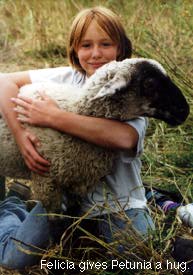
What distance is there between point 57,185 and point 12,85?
0.52 metres

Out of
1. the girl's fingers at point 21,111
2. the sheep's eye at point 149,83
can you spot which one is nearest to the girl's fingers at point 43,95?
the girl's fingers at point 21,111

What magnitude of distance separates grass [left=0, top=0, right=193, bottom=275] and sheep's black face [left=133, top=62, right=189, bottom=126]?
0.53m

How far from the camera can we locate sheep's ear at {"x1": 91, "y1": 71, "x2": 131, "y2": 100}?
2287 mm

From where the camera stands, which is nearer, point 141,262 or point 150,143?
point 141,262

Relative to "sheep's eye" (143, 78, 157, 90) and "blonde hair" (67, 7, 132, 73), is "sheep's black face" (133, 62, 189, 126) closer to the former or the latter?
"sheep's eye" (143, 78, 157, 90)

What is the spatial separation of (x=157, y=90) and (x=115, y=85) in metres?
0.18

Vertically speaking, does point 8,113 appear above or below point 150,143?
above

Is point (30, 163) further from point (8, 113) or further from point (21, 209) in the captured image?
point (21, 209)

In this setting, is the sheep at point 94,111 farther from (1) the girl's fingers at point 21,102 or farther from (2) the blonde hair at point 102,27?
(2) the blonde hair at point 102,27

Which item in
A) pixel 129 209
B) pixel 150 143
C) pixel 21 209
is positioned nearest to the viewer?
pixel 129 209

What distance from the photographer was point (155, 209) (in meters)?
2.76

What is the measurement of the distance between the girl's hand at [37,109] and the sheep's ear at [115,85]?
24 cm

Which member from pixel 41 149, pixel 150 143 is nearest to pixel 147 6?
pixel 150 143

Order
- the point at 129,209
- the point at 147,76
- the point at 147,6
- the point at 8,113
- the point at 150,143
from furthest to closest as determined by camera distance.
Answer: the point at 147,6
the point at 150,143
the point at 129,209
the point at 8,113
the point at 147,76
